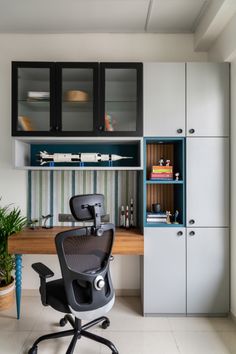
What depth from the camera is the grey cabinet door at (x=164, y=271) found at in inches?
95.4

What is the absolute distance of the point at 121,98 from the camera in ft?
8.12

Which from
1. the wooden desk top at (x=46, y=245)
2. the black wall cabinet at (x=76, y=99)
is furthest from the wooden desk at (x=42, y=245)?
the black wall cabinet at (x=76, y=99)

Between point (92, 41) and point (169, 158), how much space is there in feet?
5.06

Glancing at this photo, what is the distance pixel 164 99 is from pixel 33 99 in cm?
125

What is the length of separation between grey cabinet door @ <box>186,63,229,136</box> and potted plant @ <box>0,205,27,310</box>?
1902mm

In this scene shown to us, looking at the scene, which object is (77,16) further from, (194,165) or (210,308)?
(210,308)

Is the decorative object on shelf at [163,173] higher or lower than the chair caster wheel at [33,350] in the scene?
higher

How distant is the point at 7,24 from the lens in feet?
8.81

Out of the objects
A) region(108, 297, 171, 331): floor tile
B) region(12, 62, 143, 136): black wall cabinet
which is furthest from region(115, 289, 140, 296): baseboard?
region(12, 62, 143, 136): black wall cabinet

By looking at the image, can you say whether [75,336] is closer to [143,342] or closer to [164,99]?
[143,342]

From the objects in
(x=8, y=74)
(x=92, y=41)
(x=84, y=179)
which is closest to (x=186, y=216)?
(x=84, y=179)

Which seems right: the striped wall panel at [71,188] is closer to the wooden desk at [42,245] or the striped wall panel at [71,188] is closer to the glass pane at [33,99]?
the wooden desk at [42,245]

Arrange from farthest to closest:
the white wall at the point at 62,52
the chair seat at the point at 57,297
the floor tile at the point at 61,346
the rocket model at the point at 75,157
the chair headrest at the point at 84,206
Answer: the white wall at the point at 62,52, the rocket model at the point at 75,157, the floor tile at the point at 61,346, the chair seat at the point at 57,297, the chair headrest at the point at 84,206

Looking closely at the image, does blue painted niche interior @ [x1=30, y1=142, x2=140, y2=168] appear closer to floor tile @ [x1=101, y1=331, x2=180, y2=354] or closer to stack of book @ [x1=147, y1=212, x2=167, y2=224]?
stack of book @ [x1=147, y1=212, x2=167, y2=224]
